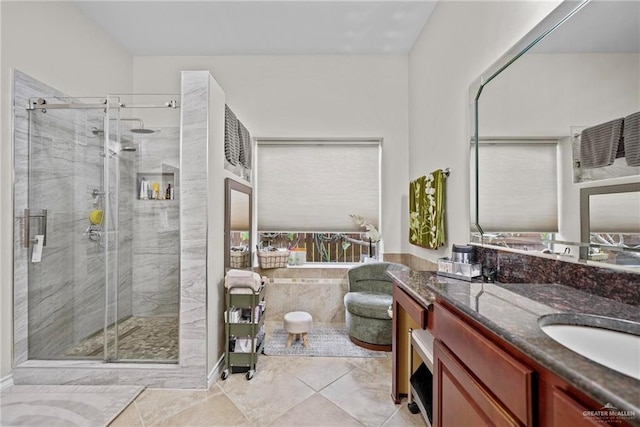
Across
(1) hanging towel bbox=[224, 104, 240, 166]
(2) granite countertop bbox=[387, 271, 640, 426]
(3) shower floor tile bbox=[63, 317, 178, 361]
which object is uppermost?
(1) hanging towel bbox=[224, 104, 240, 166]

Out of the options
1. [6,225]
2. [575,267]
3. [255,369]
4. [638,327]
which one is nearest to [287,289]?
[255,369]

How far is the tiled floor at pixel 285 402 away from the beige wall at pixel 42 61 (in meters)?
1.25

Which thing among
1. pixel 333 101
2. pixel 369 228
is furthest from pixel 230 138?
pixel 369 228

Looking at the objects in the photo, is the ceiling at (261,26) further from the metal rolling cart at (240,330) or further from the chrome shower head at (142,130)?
the metal rolling cart at (240,330)

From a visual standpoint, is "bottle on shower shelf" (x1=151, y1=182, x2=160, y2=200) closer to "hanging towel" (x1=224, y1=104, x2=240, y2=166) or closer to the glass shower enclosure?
the glass shower enclosure

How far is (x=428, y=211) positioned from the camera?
258 centimetres

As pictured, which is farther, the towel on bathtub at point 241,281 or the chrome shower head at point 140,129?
the chrome shower head at point 140,129

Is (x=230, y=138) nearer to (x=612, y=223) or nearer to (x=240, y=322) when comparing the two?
(x=240, y=322)

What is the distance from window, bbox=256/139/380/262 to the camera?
11.2 feet

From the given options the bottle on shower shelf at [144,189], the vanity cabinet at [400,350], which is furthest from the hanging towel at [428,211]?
the bottle on shower shelf at [144,189]

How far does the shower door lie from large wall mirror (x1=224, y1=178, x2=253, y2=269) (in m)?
1.03

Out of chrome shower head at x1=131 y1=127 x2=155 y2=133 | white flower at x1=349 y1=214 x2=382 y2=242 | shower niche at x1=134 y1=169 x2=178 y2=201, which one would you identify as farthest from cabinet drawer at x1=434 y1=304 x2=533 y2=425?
chrome shower head at x1=131 y1=127 x2=155 y2=133

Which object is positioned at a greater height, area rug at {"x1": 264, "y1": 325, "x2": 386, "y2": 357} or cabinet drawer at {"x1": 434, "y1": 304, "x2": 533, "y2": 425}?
cabinet drawer at {"x1": 434, "y1": 304, "x2": 533, "y2": 425}

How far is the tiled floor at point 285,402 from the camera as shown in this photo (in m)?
1.74
